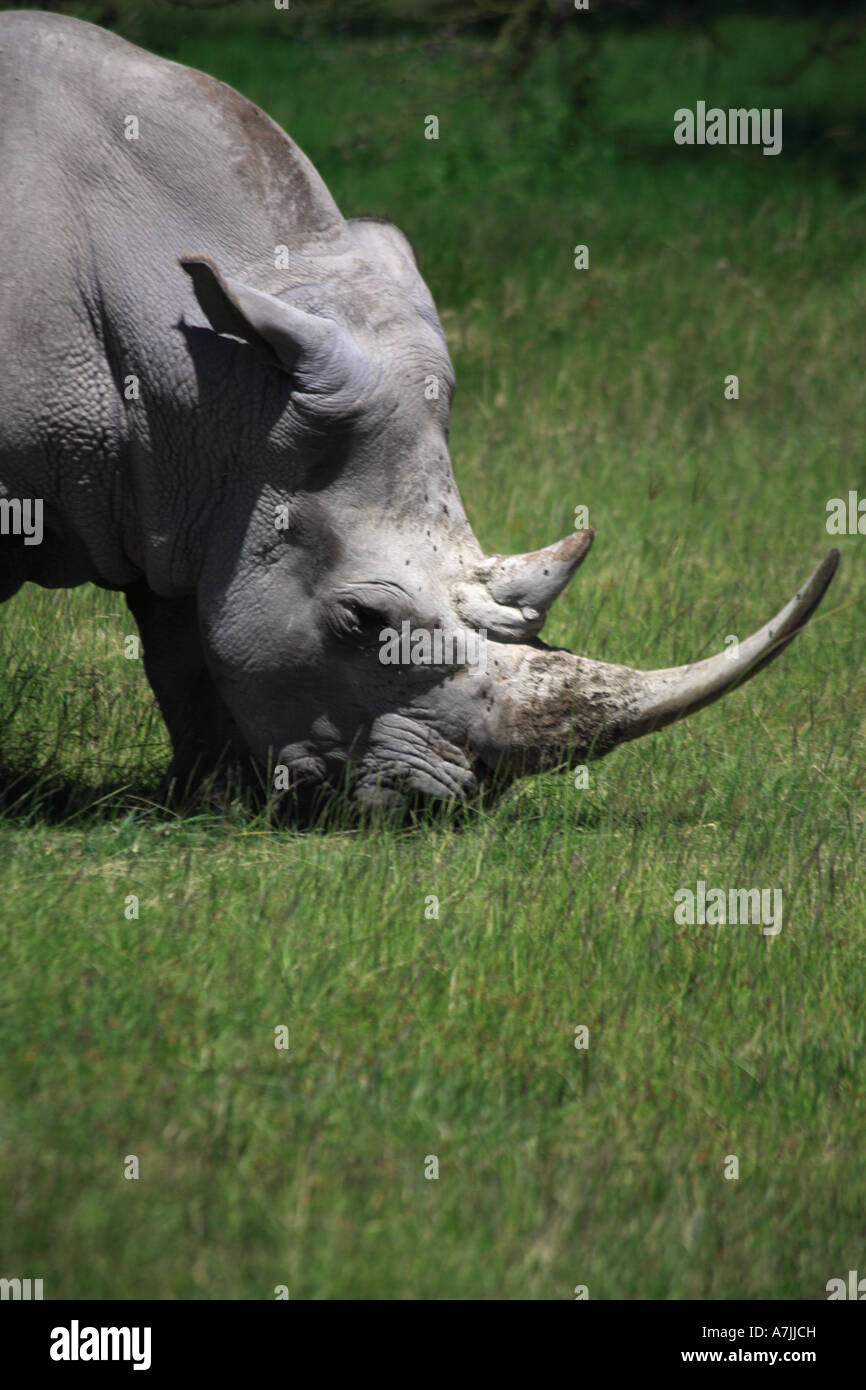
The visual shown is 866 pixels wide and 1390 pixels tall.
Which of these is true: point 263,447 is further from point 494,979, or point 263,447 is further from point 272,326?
point 494,979

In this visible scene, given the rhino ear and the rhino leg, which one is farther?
the rhino leg

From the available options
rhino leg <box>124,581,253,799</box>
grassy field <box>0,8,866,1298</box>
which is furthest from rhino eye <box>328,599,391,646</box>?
rhino leg <box>124,581,253,799</box>

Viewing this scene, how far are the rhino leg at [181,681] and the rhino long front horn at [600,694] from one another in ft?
3.57

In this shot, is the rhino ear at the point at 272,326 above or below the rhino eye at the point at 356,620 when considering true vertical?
above

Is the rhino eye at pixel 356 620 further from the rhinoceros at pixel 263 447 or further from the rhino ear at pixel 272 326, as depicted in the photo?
the rhino ear at pixel 272 326

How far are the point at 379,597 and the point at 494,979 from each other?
3.67ft

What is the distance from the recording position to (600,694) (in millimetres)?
5055

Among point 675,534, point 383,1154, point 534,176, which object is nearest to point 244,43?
point 534,176

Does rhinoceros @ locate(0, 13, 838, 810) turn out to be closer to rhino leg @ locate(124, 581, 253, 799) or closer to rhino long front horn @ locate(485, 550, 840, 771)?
rhino long front horn @ locate(485, 550, 840, 771)

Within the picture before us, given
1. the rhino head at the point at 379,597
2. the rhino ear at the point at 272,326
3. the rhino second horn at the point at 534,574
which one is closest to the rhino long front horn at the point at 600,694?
the rhino head at the point at 379,597

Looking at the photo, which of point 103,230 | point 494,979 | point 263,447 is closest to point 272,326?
point 263,447

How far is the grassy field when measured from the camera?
3.34 m

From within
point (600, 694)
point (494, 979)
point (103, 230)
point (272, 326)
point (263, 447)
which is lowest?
point (494, 979)

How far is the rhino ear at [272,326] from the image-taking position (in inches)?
184
